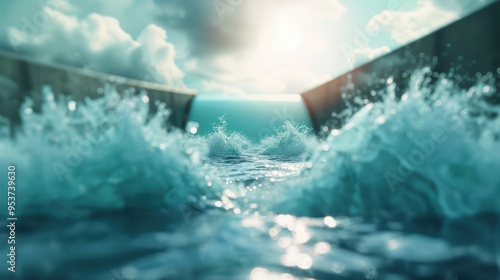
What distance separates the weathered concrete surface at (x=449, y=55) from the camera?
3.48 metres

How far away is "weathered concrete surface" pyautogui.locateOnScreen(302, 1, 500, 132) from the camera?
348cm

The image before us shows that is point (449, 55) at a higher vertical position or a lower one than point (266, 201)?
higher

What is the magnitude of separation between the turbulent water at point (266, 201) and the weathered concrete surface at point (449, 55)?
24cm

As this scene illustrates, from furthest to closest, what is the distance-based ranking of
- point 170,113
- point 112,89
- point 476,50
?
1. point 170,113
2. point 112,89
3. point 476,50

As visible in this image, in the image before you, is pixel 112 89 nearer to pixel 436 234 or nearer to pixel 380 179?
pixel 380 179

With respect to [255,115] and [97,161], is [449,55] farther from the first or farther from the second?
[255,115]

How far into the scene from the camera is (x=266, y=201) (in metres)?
3.50

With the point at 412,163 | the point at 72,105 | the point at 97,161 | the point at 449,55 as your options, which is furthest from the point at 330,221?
the point at 72,105

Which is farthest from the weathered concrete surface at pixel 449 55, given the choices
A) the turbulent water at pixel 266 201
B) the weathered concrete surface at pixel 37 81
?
the weathered concrete surface at pixel 37 81

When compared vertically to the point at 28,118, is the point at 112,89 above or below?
above

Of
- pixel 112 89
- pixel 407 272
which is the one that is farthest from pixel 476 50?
pixel 112 89

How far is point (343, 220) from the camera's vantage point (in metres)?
2.88

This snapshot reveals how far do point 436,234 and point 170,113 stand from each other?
443cm

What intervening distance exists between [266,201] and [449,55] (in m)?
2.47
